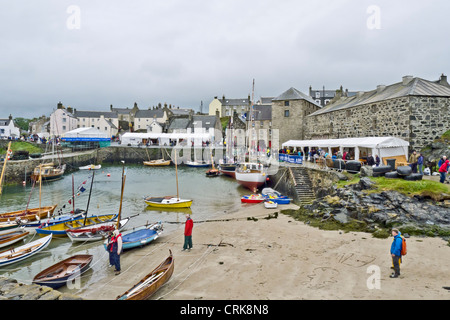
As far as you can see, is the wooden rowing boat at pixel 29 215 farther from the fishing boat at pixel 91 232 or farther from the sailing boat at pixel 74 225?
the fishing boat at pixel 91 232

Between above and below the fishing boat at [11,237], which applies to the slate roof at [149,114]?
above

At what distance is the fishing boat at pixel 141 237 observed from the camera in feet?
41.6

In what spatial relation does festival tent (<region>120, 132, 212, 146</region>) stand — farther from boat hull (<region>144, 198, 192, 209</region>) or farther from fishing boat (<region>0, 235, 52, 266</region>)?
fishing boat (<region>0, 235, 52, 266</region>)

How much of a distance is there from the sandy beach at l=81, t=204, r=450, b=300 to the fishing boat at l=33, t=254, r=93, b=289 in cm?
115

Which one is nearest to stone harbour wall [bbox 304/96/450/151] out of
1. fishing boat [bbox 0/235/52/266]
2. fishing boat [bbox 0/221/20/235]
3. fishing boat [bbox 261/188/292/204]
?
fishing boat [bbox 261/188/292/204]


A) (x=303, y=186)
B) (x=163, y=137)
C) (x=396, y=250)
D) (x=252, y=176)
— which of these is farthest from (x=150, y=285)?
(x=163, y=137)

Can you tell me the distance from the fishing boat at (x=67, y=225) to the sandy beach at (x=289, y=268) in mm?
5285

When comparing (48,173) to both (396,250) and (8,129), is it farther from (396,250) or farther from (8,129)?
(8,129)

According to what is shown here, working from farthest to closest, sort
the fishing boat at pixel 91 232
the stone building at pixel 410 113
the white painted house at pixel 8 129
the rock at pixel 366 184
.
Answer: the white painted house at pixel 8 129 → the stone building at pixel 410 113 → the rock at pixel 366 184 → the fishing boat at pixel 91 232

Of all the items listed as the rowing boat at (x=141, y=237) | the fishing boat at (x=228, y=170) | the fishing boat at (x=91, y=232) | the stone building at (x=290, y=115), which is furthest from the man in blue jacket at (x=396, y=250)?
the stone building at (x=290, y=115)

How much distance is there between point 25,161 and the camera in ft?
122
